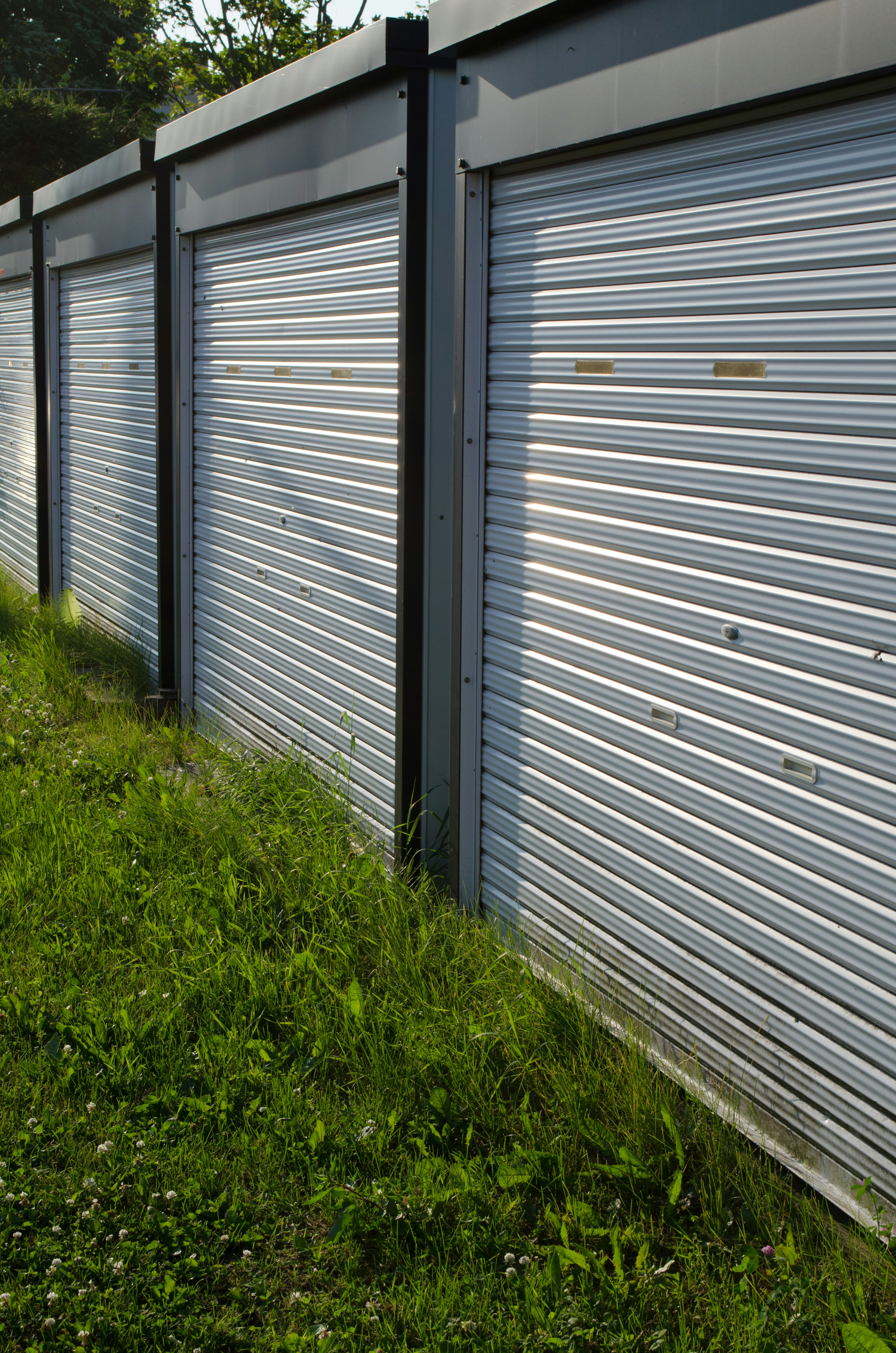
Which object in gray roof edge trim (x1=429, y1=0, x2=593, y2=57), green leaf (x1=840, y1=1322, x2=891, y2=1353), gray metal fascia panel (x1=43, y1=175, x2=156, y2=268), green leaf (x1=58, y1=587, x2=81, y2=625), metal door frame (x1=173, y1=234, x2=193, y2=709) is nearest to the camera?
green leaf (x1=840, y1=1322, x2=891, y2=1353)

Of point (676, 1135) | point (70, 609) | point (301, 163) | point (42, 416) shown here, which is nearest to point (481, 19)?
point (301, 163)

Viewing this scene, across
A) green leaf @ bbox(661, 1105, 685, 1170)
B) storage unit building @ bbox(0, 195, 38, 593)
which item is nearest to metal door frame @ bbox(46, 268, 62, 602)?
storage unit building @ bbox(0, 195, 38, 593)

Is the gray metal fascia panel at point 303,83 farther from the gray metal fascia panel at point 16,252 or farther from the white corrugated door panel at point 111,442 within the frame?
the gray metal fascia panel at point 16,252

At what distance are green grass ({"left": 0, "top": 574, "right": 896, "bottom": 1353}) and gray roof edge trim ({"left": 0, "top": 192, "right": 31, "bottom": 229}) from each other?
880 centimetres

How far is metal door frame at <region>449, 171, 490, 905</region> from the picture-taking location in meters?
4.84

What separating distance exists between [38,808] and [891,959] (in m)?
4.34

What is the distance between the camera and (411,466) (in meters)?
5.35

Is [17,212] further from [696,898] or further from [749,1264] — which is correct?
[749,1264]

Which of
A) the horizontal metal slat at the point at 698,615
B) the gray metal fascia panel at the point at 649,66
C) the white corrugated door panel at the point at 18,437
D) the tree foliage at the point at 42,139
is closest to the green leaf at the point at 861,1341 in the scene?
the horizontal metal slat at the point at 698,615

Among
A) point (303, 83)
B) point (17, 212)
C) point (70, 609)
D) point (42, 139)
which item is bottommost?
point (70, 609)

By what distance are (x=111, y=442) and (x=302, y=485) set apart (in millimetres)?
4036

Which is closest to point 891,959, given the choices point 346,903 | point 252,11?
point 346,903

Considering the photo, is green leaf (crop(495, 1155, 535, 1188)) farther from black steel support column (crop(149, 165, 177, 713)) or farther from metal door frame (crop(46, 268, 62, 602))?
metal door frame (crop(46, 268, 62, 602))

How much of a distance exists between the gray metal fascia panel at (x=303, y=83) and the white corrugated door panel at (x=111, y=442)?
120 cm
